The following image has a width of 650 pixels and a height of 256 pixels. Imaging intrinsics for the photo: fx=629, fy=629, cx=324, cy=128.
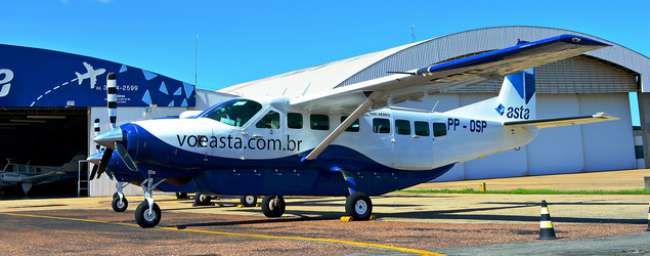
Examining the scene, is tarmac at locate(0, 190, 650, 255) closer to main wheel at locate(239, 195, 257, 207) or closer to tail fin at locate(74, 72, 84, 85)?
main wheel at locate(239, 195, 257, 207)

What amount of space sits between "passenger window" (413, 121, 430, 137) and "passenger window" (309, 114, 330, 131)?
2.67 m

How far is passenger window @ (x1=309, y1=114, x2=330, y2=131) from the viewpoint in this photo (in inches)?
603

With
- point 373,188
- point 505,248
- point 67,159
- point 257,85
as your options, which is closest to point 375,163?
point 373,188

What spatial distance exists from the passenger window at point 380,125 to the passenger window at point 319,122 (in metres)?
1.31

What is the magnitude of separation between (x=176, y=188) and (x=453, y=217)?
257 inches

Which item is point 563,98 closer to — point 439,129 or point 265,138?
point 439,129

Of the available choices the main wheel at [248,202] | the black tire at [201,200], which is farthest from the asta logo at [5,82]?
the main wheel at [248,202]

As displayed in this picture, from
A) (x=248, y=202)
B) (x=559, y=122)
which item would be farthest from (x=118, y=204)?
(x=559, y=122)

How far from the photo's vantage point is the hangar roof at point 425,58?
42938 mm

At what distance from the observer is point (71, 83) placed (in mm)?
37344

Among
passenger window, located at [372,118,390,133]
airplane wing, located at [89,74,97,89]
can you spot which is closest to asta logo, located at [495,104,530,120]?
passenger window, located at [372,118,390,133]

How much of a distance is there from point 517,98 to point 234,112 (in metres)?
9.55

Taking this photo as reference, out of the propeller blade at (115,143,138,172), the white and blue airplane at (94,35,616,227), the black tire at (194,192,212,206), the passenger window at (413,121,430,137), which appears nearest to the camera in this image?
the propeller blade at (115,143,138,172)

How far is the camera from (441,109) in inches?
1928
